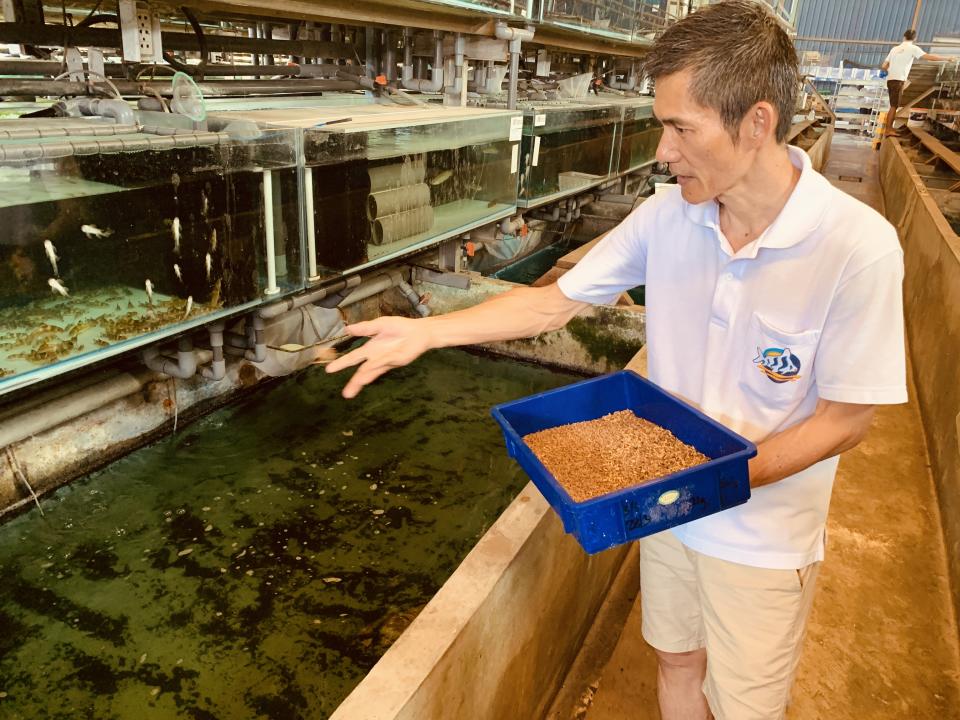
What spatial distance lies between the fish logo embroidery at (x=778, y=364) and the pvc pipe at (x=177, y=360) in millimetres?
2177

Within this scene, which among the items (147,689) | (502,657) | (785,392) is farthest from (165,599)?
(785,392)

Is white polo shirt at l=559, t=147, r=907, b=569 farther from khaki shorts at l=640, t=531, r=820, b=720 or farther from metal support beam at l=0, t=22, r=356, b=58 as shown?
metal support beam at l=0, t=22, r=356, b=58

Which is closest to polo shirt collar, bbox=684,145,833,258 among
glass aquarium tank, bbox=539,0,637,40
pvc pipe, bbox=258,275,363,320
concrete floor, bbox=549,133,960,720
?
concrete floor, bbox=549,133,960,720

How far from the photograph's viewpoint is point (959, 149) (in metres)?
10.8

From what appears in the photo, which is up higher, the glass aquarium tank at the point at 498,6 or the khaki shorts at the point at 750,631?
the glass aquarium tank at the point at 498,6

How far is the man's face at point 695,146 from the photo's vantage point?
1.04 m

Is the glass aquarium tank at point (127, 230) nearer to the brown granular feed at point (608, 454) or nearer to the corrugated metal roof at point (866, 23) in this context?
the brown granular feed at point (608, 454)

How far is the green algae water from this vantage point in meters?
2.07

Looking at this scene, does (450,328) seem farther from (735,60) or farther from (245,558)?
(245,558)

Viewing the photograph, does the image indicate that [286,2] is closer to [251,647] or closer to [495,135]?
[495,135]

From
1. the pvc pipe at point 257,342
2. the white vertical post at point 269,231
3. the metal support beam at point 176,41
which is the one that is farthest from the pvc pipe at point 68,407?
the metal support beam at point 176,41

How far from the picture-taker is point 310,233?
2514 millimetres

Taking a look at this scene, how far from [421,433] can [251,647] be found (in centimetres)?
143

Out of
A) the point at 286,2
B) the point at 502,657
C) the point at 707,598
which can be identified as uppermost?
the point at 286,2
